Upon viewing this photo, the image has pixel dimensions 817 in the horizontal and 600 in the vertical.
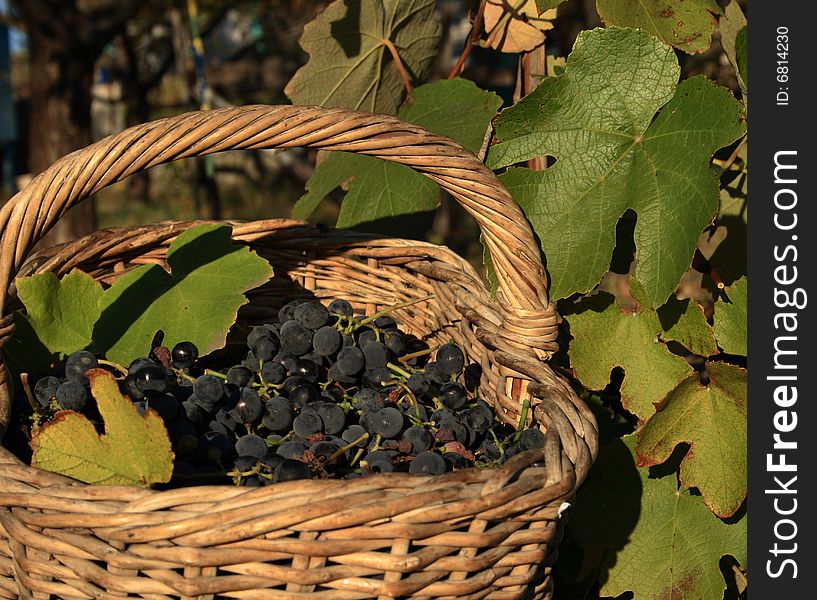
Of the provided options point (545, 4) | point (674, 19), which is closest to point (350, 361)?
point (545, 4)

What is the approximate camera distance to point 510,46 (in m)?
1.36

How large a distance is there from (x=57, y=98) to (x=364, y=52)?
327 cm

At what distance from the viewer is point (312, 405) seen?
3.56 ft

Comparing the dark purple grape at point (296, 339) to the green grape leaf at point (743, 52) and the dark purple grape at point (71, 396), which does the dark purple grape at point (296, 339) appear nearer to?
the dark purple grape at point (71, 396)

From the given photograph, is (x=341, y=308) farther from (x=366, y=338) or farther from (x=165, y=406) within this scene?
(x=165, y=406)

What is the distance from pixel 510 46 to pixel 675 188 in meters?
0.40

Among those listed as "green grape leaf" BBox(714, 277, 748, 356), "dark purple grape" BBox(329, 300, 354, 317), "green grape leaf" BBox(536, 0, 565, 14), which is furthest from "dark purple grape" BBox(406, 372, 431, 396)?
"green grape leaf" BBox(536, 0, 565, 14)

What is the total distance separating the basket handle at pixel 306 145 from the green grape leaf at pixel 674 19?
417mm

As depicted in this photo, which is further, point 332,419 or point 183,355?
point 183,355

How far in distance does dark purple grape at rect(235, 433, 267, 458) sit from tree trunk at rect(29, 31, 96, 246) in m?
3.45

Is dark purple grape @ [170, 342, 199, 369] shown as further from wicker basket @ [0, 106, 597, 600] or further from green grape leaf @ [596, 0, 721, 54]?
green grape leaf @ [596, 0, 721, 54]

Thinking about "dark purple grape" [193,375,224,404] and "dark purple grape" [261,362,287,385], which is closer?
"dark purple grape" [193,375,224,404]

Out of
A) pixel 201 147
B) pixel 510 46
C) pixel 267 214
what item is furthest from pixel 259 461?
pixel 267 214

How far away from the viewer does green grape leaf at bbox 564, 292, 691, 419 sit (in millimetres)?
1218
